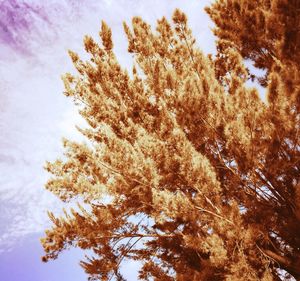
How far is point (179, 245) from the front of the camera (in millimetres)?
4922

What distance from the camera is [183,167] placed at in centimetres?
357

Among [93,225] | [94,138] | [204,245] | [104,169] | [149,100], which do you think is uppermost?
[94,138]

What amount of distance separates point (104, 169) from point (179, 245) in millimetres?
2144

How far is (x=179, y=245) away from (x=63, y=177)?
8.61 ft

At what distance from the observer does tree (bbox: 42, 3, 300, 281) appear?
3564mm

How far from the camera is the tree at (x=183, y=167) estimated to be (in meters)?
3.56

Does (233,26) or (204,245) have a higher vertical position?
(233,26)

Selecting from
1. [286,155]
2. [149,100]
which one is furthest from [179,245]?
[149,100]

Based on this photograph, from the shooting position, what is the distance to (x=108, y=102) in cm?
525

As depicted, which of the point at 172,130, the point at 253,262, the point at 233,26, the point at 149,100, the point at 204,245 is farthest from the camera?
the point at 233,26

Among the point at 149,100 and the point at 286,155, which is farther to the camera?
the point at 149,100

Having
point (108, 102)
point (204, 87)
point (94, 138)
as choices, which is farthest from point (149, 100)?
point (94, 138)

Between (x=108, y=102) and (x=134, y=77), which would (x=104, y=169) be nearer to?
(x=108, y=102)

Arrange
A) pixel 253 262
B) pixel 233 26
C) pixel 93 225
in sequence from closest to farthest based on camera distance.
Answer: pixel 253 262 < pixel 93 225 < pixel 233 26
